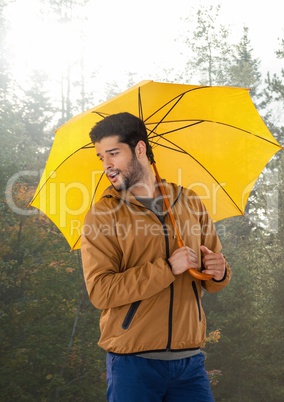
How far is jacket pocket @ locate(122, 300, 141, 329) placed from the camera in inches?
90.7

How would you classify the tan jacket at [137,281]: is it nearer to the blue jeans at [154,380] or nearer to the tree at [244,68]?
the blue jeans at [154,380]

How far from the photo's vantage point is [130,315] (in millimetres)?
2320

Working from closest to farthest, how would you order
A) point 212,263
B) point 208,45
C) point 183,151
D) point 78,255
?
point 212,263
point 183,151
point 78,255
point 208,45

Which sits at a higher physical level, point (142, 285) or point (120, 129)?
point (120, 129)

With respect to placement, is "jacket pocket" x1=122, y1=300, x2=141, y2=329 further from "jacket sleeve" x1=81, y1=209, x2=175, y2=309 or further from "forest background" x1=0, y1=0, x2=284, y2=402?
"forest background" x1=0, y1=0, x2=284, y2=402

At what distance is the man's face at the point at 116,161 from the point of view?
2641 millimetres

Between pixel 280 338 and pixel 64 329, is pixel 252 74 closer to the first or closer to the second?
pixel 280 338

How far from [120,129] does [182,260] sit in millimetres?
813

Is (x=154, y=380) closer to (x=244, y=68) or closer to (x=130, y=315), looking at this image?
(x=130, y=315)

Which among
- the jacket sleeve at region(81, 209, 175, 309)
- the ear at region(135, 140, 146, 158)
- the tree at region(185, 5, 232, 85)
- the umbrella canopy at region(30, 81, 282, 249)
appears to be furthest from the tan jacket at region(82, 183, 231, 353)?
the tree at region(185, 5, 232, 85)

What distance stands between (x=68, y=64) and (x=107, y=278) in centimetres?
2715

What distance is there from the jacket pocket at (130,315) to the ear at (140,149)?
0.85 meters

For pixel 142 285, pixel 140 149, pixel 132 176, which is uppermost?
pixel 140 149

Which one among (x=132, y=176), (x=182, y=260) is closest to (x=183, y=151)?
(x=132, y=176)
